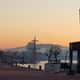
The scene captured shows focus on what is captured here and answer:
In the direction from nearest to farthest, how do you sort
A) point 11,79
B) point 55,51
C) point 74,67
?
point 11,79 → point 74,67 → point 55,51

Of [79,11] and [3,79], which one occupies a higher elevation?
[79,11]

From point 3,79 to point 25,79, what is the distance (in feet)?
6.84

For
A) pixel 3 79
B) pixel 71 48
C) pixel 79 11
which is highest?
pixel 79 11

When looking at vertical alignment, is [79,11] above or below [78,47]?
above

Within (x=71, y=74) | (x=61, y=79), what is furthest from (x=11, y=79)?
(x=71, y=74)

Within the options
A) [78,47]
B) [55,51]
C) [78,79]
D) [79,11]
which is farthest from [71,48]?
[55,51]

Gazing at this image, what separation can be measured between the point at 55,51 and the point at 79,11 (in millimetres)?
81854

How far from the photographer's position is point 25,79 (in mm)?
39844

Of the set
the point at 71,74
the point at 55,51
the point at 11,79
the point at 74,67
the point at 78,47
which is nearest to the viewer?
the point at 11,79

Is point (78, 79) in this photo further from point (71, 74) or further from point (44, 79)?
A: point (71, 74)

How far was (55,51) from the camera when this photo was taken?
138m

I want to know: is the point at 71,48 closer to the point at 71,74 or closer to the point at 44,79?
the point at 71,74

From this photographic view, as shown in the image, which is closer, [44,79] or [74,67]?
[44,79]

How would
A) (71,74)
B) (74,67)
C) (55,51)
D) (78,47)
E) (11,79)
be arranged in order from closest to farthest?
(11,79), (71,74), (78,47), (74,67), (55,51)
